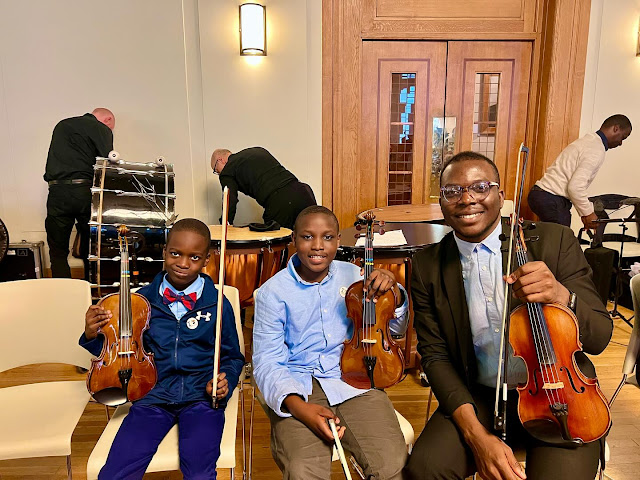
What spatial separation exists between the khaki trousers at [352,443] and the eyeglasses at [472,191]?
0.67 m

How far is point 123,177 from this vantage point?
2594 mm

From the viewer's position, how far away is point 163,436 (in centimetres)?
135

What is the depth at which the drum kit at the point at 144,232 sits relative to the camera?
255cm

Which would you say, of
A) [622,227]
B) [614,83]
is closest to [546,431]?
[622,227]

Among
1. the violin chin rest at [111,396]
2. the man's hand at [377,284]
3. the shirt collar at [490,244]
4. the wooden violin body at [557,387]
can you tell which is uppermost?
the shirt collar at [490,244]

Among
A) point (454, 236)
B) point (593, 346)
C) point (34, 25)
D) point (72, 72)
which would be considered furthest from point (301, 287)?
point (34, 25)

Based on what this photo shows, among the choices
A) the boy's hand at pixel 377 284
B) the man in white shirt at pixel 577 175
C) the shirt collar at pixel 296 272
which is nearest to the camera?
the boy's hand at pixel 377 284

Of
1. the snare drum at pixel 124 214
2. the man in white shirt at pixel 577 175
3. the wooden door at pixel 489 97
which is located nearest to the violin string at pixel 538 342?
the snare drum at pixel 124 214

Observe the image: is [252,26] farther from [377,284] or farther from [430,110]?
[377,284]

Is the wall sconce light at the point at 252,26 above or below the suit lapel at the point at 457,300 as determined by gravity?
above

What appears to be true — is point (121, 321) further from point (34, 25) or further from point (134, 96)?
point (34, 25)

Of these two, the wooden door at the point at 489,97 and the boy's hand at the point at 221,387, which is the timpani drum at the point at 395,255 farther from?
the wooden door at the point at 489,97

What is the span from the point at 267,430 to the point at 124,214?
1386 mm

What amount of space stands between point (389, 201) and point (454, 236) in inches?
120
